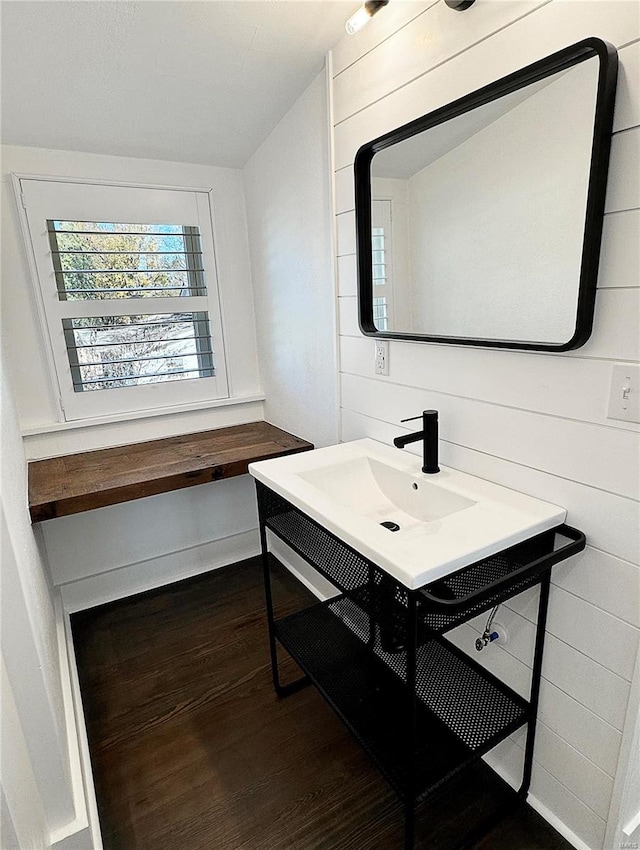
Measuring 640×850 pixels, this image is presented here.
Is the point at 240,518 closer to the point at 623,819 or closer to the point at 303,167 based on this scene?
the point at 303,167

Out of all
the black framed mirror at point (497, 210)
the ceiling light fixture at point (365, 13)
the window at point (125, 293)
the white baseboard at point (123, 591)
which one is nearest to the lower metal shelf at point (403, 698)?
the white baseboard at point (123, 591)

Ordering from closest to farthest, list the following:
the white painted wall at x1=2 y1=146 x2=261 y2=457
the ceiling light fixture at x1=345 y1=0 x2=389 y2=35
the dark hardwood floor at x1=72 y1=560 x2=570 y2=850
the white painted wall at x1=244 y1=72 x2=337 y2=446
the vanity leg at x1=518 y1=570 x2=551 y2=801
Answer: the ceiling light fixture at x1=345 y1=0 x2=389 y2=35 → the vanity leg at x1=518 y1=570 x2=551 y2=801 → the dark hardwood floor at x1=72 y1=560 x2=570 y2=850 → the white painted wall at x1=244 y1=72 x2=337 y2=446 → the white painted wall at x1=2 y1=146 x2=261 y2=457

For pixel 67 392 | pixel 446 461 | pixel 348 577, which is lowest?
pixel 348 577

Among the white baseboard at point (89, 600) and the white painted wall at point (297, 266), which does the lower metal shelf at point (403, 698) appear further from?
the white painted wall at point (297, 266)

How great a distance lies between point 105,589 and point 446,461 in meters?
1.91

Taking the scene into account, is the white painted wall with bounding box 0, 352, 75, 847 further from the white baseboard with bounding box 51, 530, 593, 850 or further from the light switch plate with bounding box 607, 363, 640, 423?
the light switch plate with bounding box 607, 363, 640, 423

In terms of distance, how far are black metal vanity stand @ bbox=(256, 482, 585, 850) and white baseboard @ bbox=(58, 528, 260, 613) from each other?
0.99 m

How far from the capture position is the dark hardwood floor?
1.34 metres

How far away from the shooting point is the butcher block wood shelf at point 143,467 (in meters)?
1.82

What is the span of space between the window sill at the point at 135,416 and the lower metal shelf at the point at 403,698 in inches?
48.8

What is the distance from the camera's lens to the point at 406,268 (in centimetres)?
152

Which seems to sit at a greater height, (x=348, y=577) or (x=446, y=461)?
(x=446, y=461)

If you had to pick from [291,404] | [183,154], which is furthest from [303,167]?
[291,404]

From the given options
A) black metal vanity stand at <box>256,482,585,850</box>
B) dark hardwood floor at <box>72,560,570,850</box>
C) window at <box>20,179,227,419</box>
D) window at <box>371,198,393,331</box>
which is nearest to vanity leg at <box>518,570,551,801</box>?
black metal vanity stand at <box>256,482,585,850</box>
